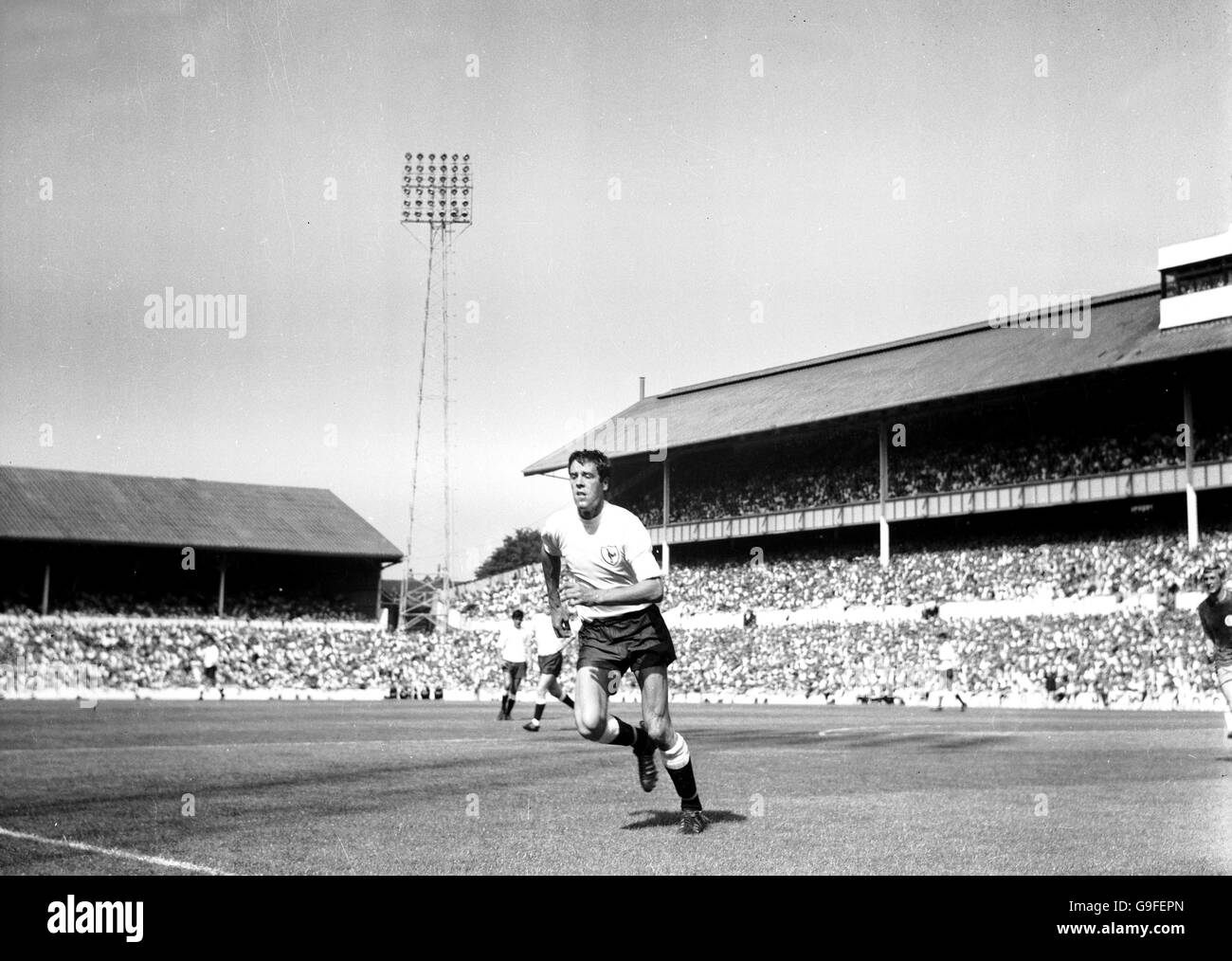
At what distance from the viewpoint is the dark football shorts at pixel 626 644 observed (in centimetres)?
796

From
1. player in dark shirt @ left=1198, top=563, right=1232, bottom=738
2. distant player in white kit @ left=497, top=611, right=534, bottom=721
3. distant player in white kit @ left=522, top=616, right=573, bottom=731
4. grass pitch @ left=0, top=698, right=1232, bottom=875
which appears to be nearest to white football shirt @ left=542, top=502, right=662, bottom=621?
grass pitch @ left=0, top=698, right=1232, bottom=875

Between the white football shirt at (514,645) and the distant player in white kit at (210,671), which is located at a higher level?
the white football shirt at (514,645)

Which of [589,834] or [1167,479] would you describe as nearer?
[589,834]

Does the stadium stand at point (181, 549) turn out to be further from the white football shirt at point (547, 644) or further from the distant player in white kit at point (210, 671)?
the white football shirt at point (547, 644)

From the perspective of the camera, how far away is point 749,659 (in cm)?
4425

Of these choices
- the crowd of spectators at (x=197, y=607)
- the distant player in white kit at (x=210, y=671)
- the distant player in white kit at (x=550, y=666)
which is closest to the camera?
the distant player in white kit at (x=550, y=666)

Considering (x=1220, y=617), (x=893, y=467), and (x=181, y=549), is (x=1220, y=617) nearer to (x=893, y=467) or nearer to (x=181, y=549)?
(x=893, y=467)

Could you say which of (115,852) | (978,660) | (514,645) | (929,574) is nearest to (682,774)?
(115,852)

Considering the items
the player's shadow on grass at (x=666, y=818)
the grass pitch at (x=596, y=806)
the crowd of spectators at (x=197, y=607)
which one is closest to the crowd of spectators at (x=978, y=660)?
the grass pitch at (x=596, y=806)

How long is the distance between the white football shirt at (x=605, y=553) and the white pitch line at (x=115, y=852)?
111 inches
